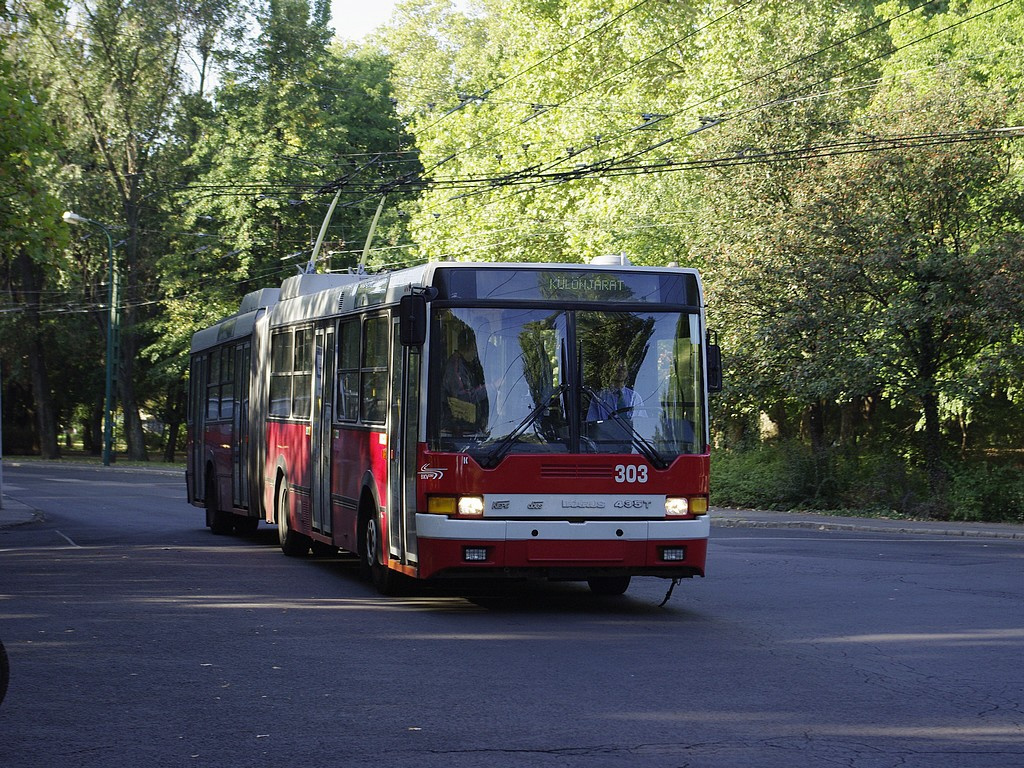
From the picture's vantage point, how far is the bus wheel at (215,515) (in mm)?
22328

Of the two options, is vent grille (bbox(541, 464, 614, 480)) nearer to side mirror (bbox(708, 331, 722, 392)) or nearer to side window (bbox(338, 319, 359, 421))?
side mirror (bbox(708, 331, 722, 392))

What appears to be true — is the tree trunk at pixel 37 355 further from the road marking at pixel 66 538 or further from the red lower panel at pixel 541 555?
the red lower panel at pixel 541 555

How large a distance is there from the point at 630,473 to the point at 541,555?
1005mm

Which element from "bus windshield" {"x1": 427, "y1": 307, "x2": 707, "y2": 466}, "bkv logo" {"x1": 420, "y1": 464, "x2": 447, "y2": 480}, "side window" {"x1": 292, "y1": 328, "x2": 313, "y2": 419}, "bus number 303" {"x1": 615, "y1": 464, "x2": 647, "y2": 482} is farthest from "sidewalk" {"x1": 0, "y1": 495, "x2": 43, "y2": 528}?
"bus number 303" {"x1": 615, "y1": 464, "x2": 647, "y2": 482}

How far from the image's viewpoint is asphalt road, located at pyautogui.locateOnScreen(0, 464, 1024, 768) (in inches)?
292

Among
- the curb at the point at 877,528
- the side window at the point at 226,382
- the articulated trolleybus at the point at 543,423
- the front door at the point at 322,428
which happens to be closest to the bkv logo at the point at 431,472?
the articulated trolleybus at the point at 543,423

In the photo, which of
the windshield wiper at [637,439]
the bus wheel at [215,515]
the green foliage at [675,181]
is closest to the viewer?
the windshield wiper at [637,439]

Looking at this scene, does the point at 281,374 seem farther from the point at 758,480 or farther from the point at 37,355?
the point at 37,355

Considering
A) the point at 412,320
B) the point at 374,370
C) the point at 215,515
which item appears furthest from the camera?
the point at 215,515

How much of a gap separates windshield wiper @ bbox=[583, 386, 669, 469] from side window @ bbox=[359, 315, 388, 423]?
7.27ft

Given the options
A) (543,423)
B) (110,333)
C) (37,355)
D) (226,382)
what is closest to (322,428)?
(543,423)

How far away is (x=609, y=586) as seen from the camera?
14.5 meters

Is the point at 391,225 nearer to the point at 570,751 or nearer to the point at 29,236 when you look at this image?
the point at 29,236

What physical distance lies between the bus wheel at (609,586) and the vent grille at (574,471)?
2041 millimetres
